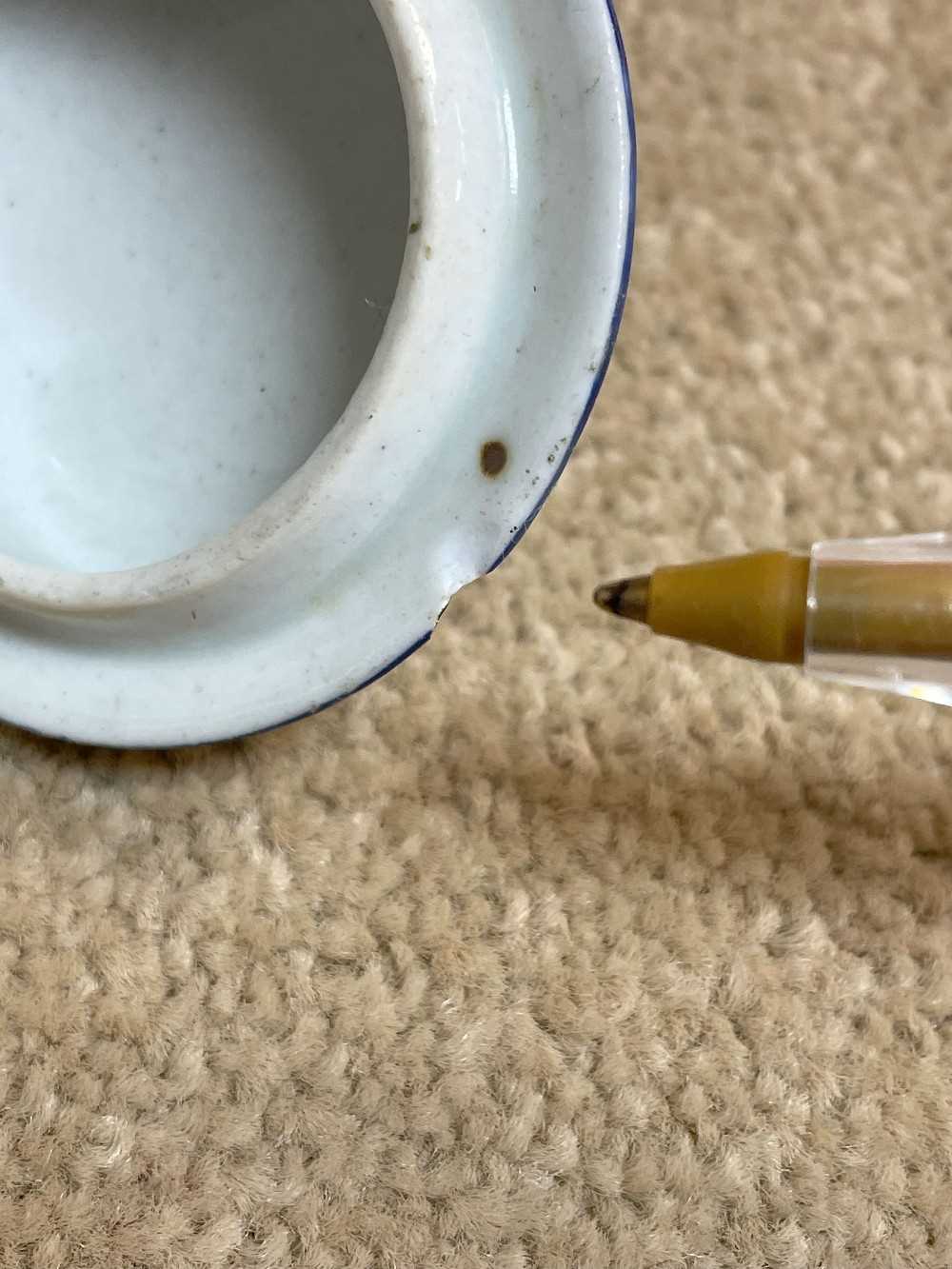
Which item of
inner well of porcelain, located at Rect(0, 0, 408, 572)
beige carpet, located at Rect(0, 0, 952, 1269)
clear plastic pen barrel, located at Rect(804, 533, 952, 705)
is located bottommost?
beige carpet, located at Rect(0, 0, 952, 1269)

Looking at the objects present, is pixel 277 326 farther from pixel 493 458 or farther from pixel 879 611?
pixel 879 611

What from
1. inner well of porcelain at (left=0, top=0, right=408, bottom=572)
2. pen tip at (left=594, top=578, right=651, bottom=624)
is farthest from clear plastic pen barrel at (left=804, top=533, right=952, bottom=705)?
inner well of porcelain at (left=0, top=0, right=408, bottom=572)

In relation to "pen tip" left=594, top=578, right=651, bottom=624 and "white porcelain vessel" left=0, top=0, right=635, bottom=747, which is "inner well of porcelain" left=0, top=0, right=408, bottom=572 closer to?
"white porcelain vessel" left=0, top=0, right=635, bottom=747

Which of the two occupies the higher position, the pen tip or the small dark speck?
the small dark speck

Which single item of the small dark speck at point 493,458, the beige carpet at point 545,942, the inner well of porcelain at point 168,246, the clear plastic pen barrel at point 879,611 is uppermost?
the inner well of porcelain at point 168,246

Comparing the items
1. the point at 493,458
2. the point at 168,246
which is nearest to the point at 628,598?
the point at 493,458

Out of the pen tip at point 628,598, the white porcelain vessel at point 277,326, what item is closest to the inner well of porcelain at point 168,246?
the white porcelain vessel at point 277,326

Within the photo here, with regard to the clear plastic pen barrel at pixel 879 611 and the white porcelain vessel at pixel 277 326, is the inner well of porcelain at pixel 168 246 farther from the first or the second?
the clear plastic pen barrel at pixel 879 611
